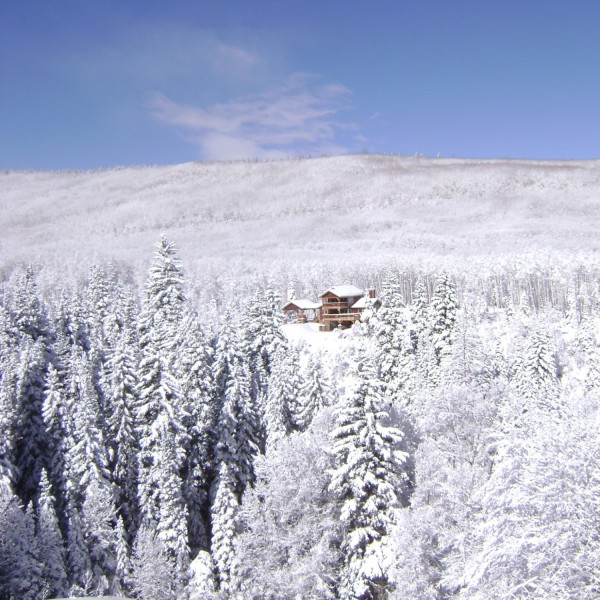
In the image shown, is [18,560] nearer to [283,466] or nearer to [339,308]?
[283,466]

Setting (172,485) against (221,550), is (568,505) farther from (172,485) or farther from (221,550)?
(172,485)

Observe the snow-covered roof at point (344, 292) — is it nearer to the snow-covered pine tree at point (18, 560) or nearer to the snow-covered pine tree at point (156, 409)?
the snow-covered pine tree at point (156, 409)

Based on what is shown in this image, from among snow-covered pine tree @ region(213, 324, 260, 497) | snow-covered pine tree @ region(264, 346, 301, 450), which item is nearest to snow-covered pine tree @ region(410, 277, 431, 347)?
snow-covered pine tree @ region(264, 346, 301, 450)

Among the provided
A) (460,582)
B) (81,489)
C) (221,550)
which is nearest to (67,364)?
(81,489)

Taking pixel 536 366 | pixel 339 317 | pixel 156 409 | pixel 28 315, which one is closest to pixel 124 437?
pixel 156 409

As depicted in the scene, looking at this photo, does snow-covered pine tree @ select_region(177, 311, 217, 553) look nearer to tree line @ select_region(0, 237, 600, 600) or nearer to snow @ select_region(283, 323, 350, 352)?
tree line @ select_region(0, 237, 600, 600)
